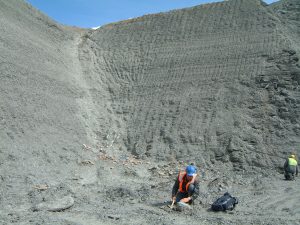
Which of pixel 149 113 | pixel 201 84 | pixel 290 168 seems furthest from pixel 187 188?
pixel 201 84

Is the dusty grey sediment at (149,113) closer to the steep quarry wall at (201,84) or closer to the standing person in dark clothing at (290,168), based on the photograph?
the steep quarry wall at (201,84)

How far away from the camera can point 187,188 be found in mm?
8578

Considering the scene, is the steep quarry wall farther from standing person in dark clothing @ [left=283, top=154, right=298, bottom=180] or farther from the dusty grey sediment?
standing person in dark clothing @ [left=283, top=154, right=298, bottom=180]

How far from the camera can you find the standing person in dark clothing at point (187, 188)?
27.9 feet

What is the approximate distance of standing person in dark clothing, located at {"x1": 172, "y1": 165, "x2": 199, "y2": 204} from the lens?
8508 millimetres

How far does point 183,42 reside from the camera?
17.7m

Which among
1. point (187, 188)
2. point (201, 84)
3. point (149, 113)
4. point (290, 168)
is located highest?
point (201, 84)

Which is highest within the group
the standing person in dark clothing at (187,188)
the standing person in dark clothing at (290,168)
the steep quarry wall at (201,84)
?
the steep quarry wall at (201,84)

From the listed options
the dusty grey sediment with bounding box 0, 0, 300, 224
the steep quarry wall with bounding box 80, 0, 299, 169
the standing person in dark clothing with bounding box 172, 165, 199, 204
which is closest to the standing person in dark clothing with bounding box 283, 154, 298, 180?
the dusty grey sediment with bounding box 0, 0, 300, 224

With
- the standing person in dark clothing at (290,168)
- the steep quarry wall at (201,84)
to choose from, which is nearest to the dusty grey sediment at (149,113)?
the steep quarry wall at (201,84)

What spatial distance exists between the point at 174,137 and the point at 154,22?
24.4 feet

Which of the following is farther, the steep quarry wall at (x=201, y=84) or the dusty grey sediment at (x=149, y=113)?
the steep quarry wall at (x=201, y=84)

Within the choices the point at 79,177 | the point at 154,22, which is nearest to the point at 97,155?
the point at 79,177

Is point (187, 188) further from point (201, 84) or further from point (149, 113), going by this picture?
point (201, 84)
